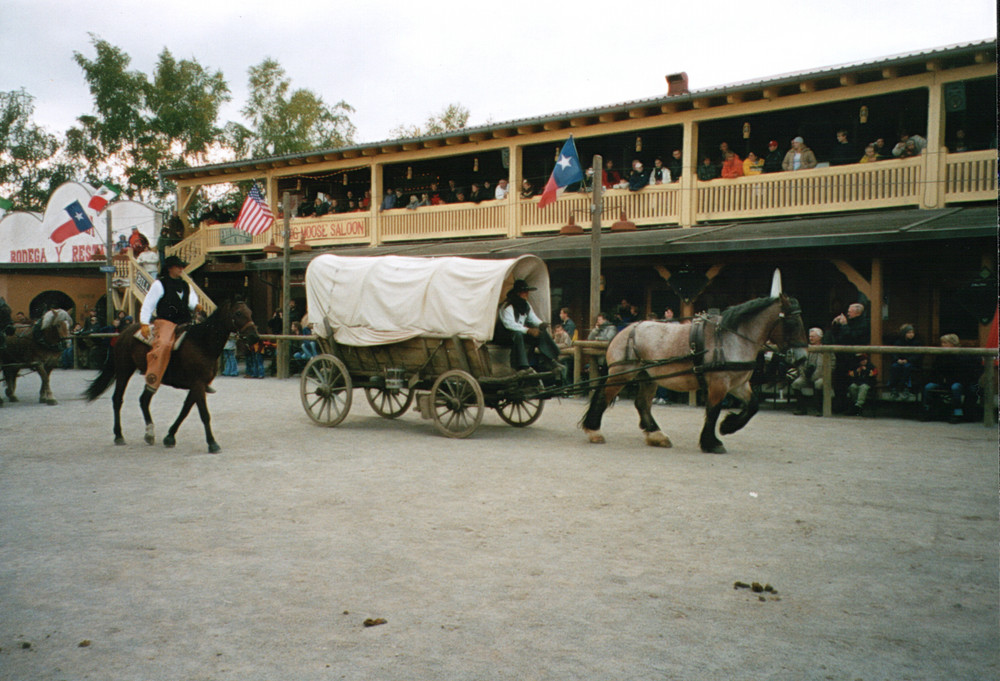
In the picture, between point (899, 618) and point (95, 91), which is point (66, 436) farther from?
point (95, 91)

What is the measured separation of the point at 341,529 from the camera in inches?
→ 219

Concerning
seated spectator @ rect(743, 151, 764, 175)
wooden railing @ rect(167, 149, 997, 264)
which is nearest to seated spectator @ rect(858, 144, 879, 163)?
wooden railing @ rect(167, 149, 997, 264)

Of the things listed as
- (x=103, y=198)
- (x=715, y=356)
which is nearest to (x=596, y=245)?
(x=715, y=356)

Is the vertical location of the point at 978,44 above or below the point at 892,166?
above

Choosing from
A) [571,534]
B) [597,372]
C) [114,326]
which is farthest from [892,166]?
[114,326]

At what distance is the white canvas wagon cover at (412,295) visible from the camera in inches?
393

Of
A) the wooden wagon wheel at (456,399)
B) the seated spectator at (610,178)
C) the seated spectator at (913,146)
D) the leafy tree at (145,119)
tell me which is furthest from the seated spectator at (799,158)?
the leafy tree at (145,119)

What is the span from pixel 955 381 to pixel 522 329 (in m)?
7.06

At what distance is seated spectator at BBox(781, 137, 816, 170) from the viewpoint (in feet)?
55.0

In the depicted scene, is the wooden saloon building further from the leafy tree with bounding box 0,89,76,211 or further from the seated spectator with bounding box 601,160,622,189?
the leafy tree with bounding box 0,89,76,211

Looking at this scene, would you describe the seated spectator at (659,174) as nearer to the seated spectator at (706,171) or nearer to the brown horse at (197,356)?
the seated spectator at (706,171)

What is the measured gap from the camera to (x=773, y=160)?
1738 centimetres

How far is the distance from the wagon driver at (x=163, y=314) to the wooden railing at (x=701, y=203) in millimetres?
11572

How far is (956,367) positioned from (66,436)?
12.9m
